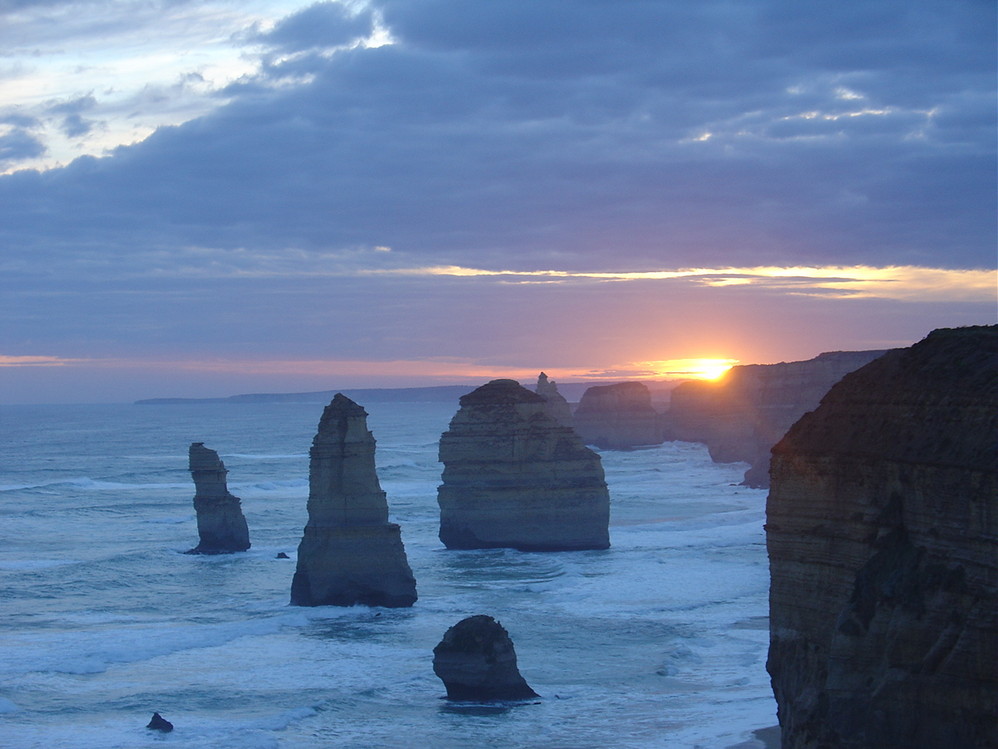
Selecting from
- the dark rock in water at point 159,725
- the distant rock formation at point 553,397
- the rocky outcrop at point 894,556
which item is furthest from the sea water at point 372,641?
the distant rock formation at point 553,397

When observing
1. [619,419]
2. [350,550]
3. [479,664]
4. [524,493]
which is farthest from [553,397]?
[479,664]

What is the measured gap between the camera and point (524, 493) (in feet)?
189

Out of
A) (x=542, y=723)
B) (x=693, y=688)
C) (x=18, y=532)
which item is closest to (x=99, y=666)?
(x=542, y=723)

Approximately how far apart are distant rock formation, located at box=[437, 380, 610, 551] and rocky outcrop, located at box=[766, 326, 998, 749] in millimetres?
39376

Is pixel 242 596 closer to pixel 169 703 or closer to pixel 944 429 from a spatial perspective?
pixel 169 703

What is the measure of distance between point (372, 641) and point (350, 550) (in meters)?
5.57

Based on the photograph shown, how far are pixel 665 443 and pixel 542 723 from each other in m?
127

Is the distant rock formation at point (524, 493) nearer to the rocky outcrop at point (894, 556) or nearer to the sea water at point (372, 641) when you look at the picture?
the sea water at point (372, 641)

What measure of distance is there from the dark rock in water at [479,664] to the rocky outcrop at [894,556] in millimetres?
12995

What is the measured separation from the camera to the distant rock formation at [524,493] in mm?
57844

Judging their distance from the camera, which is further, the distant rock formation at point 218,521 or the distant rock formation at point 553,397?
the distant rock formation at point 553,397

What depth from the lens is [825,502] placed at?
17328 millimetres

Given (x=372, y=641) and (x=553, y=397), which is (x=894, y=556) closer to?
(x=372, y=641)

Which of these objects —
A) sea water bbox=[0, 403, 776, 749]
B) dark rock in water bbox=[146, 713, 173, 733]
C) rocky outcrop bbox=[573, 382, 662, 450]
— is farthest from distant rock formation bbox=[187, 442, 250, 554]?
→ rocky outcrop bbox=[573, 382, 662, 450]
